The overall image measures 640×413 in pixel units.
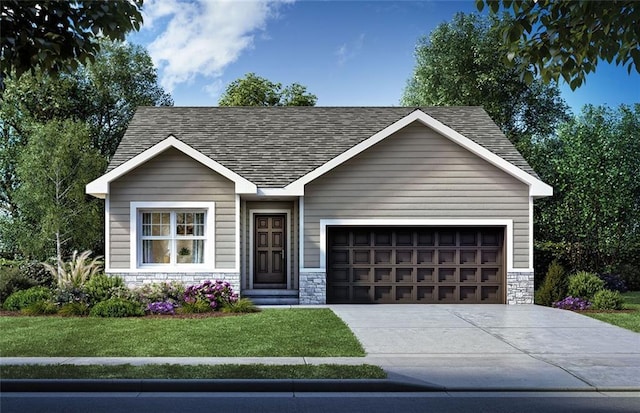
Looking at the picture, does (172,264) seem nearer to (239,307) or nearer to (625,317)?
(239,307)

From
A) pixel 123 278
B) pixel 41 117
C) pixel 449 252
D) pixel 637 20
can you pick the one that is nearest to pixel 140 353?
pixel 123 278

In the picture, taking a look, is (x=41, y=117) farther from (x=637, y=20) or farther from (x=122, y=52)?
(x=637, y=20)

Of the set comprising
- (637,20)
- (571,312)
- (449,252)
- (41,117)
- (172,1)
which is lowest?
(571,312)

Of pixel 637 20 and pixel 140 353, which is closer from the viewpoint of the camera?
pixel 637 20

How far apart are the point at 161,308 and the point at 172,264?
8.03ft

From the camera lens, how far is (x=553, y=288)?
17.0 meters

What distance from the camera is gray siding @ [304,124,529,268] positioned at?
17.4 meters

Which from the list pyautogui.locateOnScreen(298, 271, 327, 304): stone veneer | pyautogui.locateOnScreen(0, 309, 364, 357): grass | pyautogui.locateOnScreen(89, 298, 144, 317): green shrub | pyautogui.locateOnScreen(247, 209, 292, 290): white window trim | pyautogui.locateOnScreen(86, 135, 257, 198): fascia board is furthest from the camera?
pyautogui.locateOnScreen(247, 209, 292, 290): white window trim

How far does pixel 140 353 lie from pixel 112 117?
76.7ft

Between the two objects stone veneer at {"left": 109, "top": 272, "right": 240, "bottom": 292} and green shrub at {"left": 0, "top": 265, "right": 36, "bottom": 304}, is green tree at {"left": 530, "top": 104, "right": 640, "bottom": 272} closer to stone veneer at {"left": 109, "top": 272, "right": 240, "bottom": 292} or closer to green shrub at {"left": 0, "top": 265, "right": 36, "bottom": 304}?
stone veneer at {"left": 109, "top": 272, "right": 240, "bottom": 292}

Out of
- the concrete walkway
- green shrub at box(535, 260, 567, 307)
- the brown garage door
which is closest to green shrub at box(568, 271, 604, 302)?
green shrub at box(535, 260, 567, 307)

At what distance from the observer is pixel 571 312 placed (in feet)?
50.9

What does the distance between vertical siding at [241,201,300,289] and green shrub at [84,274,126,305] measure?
12.2 feet

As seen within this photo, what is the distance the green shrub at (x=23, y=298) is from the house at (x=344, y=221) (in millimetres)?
1820
